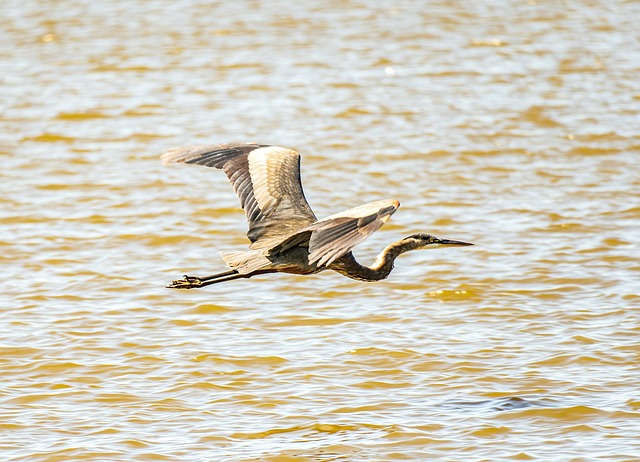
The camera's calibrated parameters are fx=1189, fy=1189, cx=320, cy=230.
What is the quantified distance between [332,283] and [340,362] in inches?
72.4

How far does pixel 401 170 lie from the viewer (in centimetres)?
1277

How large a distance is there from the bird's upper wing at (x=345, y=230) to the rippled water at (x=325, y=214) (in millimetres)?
1245

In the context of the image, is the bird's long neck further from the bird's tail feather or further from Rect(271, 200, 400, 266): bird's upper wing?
Rect(271, 200, 400, 266): bird's upper wing

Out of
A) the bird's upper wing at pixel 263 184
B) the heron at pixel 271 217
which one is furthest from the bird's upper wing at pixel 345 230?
the bird's upper wing at pixel 263 184

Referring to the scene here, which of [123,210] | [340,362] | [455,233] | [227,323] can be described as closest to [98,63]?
[123,210]

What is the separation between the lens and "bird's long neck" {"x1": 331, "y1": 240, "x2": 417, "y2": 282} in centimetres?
779

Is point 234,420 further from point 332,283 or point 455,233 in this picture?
point 455,233

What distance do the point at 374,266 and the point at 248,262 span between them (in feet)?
3.62

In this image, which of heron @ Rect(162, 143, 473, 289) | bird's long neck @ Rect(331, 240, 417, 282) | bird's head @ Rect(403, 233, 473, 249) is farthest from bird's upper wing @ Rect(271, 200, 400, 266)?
bird's head @ Rect(403, 233, 473, 249)

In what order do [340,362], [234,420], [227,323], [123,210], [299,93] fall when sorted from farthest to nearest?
[299,93] → [123,210] → [227,323] → [340,362] → [234,420]

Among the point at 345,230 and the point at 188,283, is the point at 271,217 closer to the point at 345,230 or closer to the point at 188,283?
the point at 188,283

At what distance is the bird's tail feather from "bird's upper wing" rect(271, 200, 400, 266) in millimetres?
741

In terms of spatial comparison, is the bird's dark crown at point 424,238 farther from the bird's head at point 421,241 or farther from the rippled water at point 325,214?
the rippled water at point 325,214

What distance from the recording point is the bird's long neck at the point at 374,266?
25.5ft
